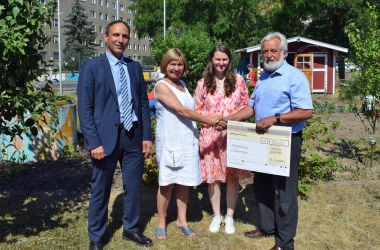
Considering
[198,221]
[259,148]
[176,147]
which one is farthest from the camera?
[198,221]

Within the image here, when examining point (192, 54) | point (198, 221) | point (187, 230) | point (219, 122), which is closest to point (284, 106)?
point (219, 122)

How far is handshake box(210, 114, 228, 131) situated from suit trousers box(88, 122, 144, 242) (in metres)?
0.74

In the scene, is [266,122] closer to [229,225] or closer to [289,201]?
[289,201]

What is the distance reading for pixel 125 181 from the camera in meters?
→ 3.59

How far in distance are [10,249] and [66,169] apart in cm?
246

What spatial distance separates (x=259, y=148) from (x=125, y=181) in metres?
1.34

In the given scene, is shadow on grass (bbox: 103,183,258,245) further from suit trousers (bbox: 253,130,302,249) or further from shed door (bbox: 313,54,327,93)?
shed door (bbox: 313,54,327,93)

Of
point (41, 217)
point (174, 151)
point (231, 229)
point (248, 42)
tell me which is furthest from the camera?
point (248, 42)

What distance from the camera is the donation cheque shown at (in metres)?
3.17

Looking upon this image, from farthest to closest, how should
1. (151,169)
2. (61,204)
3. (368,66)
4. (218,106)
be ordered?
(368,66) < (151,169) < (61,204) < (218,106)

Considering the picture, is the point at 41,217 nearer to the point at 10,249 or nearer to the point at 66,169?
the point at 10,249

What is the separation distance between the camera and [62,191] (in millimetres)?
4926

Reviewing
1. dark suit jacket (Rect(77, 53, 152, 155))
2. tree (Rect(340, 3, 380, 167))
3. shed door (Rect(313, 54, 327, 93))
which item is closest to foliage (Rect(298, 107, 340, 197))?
tree (Rect(340, 3, 380, 167))

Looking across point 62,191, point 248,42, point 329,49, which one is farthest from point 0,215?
point 248,42
